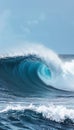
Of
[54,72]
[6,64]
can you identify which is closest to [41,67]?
[54,72]

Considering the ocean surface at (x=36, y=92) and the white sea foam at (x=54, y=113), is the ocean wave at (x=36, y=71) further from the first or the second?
the white sea foam at (x=54, y=113)

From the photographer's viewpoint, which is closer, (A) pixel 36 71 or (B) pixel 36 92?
(B) pixel 36 92

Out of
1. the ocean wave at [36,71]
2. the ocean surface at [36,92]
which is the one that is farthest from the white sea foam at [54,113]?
the ocean wave at [36,71]

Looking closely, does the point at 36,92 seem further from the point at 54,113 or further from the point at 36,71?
the point at 54,113

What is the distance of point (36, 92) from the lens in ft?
61.9

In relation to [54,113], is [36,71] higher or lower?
higher

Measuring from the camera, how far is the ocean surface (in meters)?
9.28

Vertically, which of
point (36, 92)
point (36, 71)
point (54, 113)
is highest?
point (36, 71)

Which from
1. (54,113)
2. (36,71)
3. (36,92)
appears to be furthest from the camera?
(36,71)

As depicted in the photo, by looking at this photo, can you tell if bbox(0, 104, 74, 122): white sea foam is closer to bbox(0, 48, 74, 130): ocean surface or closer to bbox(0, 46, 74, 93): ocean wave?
bbox(0, 48, 74, 130): ocean surface

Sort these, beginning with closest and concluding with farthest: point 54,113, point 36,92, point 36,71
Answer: point 54,113, point 36,92, point 36,71

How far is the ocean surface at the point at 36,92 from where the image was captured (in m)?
9.28

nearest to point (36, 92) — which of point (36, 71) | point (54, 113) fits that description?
point (36, 71)

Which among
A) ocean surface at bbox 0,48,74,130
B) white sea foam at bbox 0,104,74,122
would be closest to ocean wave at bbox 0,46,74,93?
ocean surface at bbox 0,48,74,130
